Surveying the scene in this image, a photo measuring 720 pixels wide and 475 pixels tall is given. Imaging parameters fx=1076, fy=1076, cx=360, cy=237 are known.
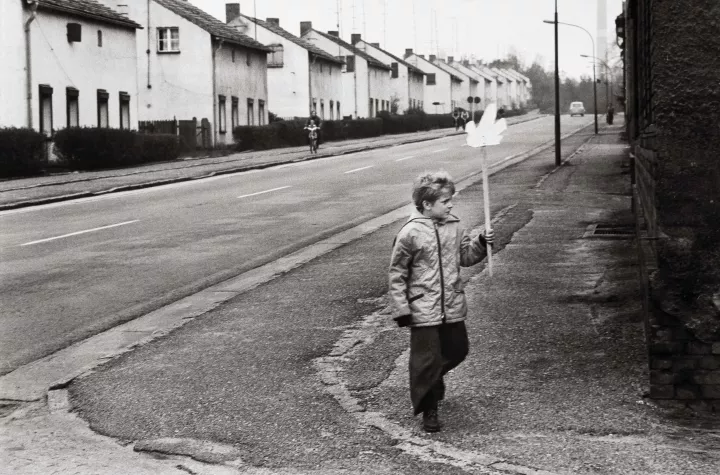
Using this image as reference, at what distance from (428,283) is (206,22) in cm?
4892

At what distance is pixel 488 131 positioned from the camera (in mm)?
5727

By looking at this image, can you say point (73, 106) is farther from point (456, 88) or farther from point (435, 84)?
point (456, 88)

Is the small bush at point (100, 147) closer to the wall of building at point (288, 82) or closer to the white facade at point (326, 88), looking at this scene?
the wall of building at point (288, 82)

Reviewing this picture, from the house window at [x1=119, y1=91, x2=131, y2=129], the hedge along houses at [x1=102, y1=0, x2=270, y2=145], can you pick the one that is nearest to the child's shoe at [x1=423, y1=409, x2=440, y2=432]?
the house window at [x1=119, y1=91, x2=131, y2=129]

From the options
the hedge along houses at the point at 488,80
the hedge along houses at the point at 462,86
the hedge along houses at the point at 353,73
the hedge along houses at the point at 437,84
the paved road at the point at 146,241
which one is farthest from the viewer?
the hedge along houses at the point at 488,80

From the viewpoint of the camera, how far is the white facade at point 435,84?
123m

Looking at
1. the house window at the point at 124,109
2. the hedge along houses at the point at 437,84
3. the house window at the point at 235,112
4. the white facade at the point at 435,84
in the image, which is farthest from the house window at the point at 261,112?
the hedge along houses at the point at 437,84

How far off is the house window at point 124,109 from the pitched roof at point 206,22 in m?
10.1

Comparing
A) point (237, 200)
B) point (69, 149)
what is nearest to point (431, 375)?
point (237, 200)

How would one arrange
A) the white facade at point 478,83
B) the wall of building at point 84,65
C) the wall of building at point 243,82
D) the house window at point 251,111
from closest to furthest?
the wall of building at point 84,65 → the wall of building at point 243,82 → the house window at point 251,111 → the white facade at point 478,83

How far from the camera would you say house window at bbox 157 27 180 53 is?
51469mm

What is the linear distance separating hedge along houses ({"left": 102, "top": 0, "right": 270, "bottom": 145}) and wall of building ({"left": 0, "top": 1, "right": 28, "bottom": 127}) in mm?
18225

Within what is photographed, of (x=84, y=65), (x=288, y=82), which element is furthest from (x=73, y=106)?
(x=288, y=82)

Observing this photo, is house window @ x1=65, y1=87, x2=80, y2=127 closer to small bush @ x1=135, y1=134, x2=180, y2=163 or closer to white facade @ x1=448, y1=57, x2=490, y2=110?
small bush @ x1=135, y1=134, x2=180, y2=163
